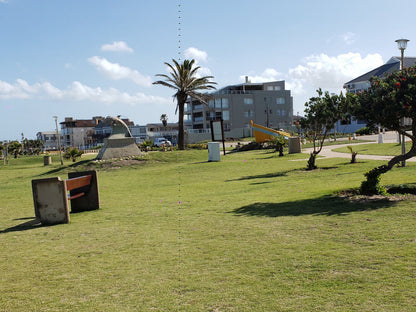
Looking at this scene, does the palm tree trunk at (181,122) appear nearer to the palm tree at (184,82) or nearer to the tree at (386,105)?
the palm tree at (184,82)

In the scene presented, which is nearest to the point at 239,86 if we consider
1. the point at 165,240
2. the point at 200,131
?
the point at 200,131

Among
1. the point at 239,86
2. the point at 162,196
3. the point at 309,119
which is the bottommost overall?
the point at 162,196

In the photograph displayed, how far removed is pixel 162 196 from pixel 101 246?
6304mm

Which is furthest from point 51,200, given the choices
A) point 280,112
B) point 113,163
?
point 280,112

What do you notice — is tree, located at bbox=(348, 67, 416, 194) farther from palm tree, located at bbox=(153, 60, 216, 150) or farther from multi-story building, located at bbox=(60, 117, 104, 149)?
multi-story building, located at bbox=(60, 117, 104, 149)

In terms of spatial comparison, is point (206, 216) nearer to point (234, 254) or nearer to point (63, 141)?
point (234, 254)

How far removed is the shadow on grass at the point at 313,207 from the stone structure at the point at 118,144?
2156 cm

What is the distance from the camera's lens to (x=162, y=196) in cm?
1307

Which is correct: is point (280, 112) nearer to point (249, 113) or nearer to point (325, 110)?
point (249, 113)

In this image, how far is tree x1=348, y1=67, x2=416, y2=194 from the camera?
30.1 feet

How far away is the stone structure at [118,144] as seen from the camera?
2968 centimetres

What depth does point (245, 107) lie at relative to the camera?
285 ft

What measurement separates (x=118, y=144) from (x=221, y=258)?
25.9 meters

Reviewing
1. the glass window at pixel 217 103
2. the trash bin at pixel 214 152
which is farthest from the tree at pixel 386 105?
the glass window at pixel 217 103
